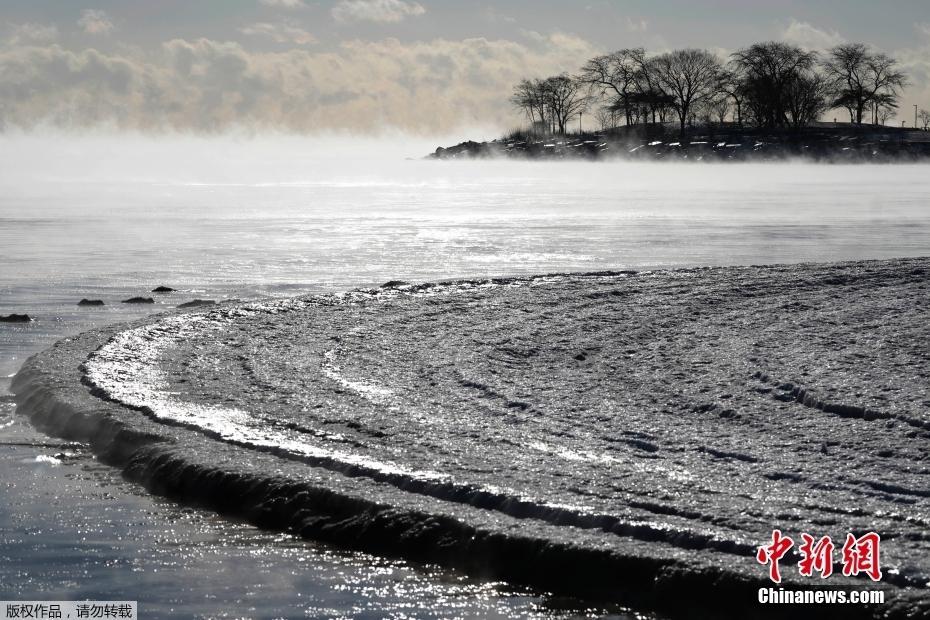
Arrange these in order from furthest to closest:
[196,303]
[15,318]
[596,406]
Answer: [196,303] < [15,318] < [596,406]

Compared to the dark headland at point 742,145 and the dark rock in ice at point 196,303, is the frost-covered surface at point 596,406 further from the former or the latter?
the dark headland at point 742,145

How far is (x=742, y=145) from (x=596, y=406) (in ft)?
295

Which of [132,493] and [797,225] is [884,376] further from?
[797,225]

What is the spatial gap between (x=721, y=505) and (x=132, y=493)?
3.19 m

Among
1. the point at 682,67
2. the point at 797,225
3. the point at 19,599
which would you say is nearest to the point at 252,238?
the point at 797,225

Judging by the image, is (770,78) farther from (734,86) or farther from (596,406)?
(596,406)

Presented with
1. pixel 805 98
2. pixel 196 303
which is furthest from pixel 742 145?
pixel 196 303

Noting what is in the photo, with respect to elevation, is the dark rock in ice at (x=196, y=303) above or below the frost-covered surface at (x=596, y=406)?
above

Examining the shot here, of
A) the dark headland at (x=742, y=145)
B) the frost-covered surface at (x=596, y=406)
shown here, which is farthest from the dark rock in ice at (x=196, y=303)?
the dark headland at (x=742, y=145)

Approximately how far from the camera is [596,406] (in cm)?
736

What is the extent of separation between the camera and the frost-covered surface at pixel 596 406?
17.2ft

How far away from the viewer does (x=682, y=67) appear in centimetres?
10656

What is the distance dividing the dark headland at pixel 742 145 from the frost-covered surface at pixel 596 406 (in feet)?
268

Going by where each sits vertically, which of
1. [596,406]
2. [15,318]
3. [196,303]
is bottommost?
[596,406]
